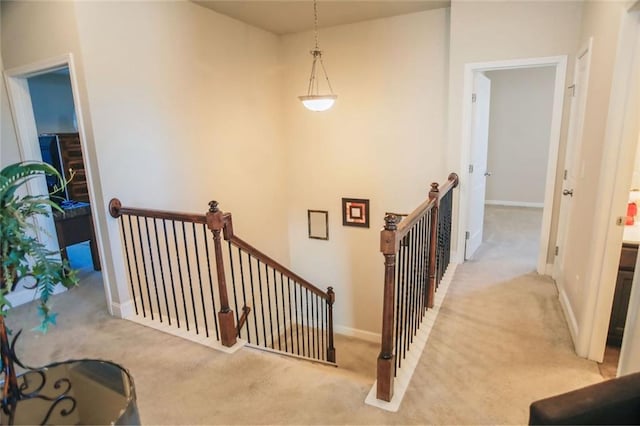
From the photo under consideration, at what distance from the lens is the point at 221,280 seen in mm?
2744

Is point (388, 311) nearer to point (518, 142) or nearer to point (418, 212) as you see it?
point (418, 212)

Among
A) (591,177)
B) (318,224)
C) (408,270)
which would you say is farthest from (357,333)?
(591,177)

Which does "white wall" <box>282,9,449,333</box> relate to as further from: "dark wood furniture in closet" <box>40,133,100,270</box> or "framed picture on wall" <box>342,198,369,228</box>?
"dark wood furniture in closet" <box>40,133,100,270</box>

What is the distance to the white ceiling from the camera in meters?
A: 3.87

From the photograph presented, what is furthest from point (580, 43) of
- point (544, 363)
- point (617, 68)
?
point (544, 363)

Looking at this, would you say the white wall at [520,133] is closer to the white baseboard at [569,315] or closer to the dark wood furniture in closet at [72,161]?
the white baseboard at [569,315]

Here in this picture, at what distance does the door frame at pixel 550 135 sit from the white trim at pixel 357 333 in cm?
191

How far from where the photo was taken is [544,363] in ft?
7.89

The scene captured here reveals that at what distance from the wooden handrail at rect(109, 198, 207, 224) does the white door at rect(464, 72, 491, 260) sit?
9.67 feet

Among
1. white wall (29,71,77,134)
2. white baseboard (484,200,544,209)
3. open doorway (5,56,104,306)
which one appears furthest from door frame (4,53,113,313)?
white baseboard (484,200,544,209)

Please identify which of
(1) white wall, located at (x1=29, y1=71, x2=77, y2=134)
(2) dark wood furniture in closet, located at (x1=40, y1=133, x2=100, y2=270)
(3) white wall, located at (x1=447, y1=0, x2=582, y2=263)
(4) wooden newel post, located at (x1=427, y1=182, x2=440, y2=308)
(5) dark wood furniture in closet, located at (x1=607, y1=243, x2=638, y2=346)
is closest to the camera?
(5) dark wood furniture in closet, located at (x1=607, y1=243, x2=638, y2=346)

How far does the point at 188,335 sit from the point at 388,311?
1.68 metres

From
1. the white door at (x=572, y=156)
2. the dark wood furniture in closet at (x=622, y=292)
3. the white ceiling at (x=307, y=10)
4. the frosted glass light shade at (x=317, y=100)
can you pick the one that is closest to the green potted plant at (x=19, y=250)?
the frosted glass light shade at (x=317, y=100)

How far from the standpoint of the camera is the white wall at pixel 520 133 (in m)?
6.45
